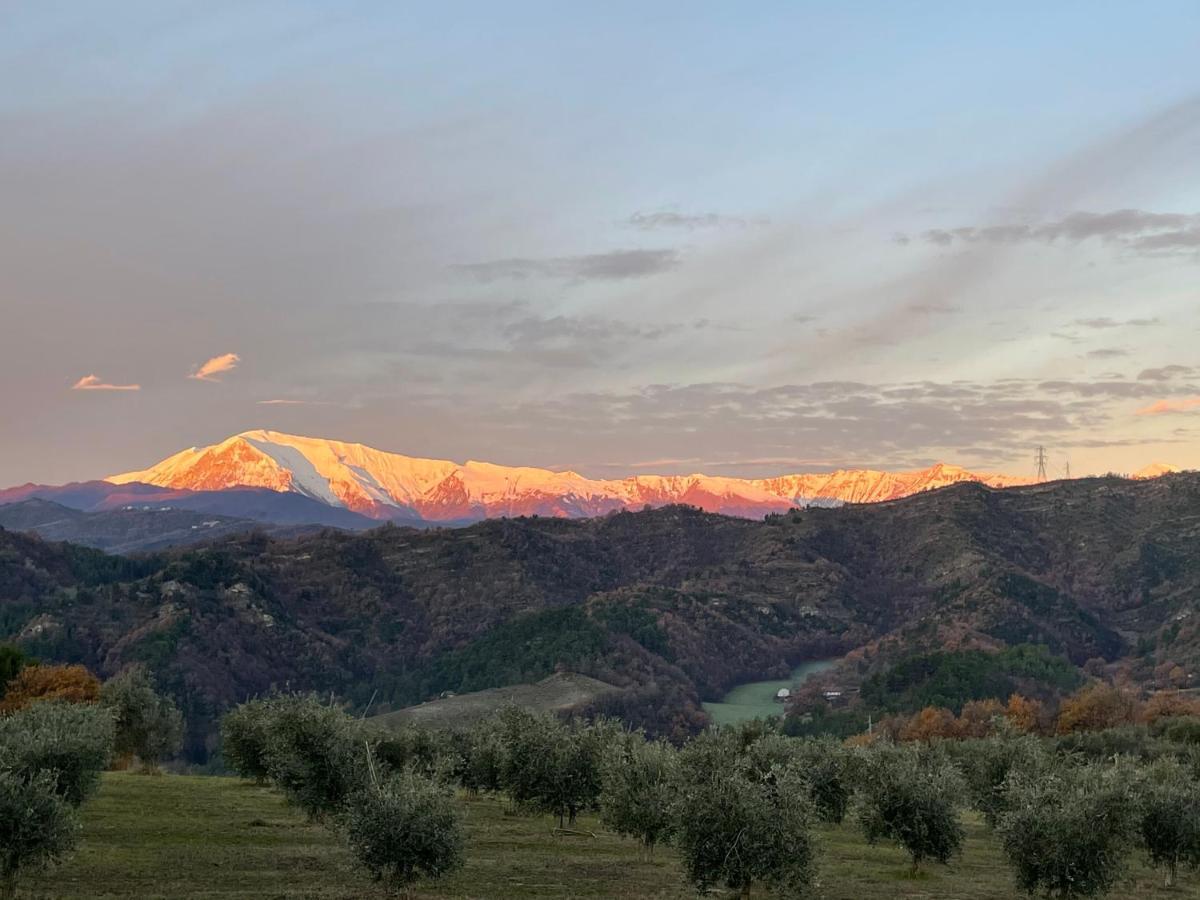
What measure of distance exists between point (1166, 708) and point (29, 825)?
7204 inches

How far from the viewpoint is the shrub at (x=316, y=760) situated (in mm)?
60812

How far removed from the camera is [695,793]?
148 ft

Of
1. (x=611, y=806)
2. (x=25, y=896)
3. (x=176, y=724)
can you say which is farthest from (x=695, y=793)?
(x=176, y=724)

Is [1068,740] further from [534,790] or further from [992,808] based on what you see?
[534,790]

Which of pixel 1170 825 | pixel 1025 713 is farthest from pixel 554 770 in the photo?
pixel 1025 713

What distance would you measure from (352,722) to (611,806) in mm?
16859

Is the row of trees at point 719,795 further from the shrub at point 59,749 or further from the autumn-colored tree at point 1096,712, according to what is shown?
the autumn-colored tree at point 1096,712

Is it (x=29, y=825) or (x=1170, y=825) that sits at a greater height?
(x=29, y=825)

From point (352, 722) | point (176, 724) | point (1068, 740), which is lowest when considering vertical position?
point (1068, 740)

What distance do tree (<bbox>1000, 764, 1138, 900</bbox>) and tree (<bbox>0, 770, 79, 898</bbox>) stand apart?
4069 cm

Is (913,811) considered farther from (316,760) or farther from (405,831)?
(316,760)

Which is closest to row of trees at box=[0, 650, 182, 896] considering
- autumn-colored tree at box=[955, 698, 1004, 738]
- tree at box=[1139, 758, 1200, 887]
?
tree at box=[1139, 758, 1200, 887]

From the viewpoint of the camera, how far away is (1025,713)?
187m

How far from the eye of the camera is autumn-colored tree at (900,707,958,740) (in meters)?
184
